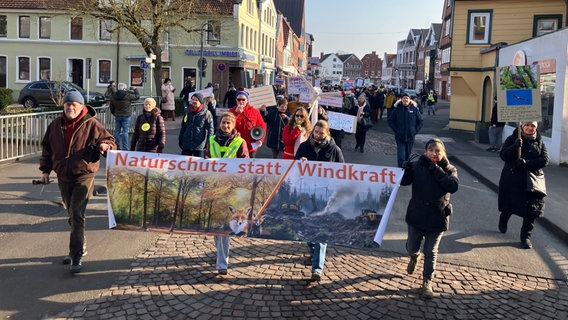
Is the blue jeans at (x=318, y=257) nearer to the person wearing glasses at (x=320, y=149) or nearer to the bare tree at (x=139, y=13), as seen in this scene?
the person wearing glasses at (x=320, y=149)

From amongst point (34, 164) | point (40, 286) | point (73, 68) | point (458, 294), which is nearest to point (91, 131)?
point (40, 286)

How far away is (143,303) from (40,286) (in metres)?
1.16

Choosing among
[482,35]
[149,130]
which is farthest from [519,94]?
[482,35]

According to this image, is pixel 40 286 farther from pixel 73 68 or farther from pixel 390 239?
pixel 73 68

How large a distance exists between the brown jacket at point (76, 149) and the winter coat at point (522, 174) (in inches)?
202

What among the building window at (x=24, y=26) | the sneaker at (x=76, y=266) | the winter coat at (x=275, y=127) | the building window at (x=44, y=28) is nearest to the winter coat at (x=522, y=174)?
the winter coat at (x=275, y=127)

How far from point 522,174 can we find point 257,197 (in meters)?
3.88

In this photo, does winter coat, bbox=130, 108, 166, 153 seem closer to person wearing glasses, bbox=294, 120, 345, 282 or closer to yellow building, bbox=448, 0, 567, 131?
person wearing glasses, bbox=294, 120, 345, 282

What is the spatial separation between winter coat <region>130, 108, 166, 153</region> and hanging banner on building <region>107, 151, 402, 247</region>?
111 inches

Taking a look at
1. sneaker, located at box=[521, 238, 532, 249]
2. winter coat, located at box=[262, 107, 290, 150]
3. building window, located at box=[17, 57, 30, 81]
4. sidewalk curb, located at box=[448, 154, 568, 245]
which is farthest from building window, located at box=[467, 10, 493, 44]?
building window, located at box=[17, 57, 30, 81]

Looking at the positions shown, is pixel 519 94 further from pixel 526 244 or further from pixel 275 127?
pixel 275 127

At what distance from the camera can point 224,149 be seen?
5.82 m

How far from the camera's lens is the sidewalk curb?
24.4ft

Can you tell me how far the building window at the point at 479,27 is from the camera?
23.1 m
